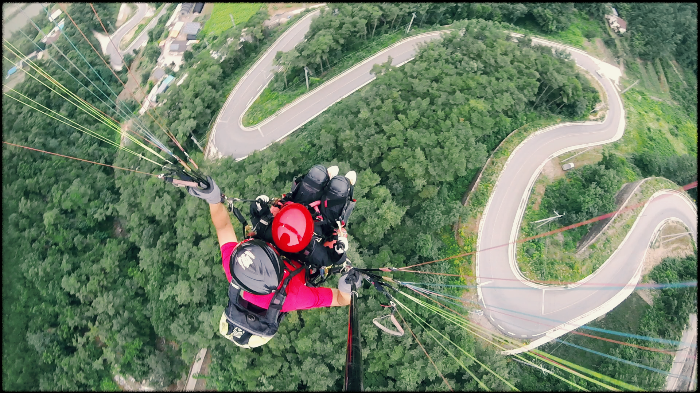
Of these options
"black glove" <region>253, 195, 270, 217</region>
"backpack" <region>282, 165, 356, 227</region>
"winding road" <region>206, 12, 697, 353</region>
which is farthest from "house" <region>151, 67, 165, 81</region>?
"black glove" <region>253, 195, 270, 217</region>

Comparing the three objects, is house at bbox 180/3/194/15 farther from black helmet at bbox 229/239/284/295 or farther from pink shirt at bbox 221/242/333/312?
black helmet at bbox 229/239/284/295

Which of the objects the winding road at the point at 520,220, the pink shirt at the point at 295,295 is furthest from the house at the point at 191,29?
the pink shirt at the point at 295,295

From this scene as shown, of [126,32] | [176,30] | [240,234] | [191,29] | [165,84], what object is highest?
[126,32]

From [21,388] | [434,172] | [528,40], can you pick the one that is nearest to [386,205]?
[434,172]

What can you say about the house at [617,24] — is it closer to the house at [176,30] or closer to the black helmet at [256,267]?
the black helmet at [256,267]

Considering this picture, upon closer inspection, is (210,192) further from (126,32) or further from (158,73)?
(126,32)

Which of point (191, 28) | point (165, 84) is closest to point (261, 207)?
point (165, 84)
